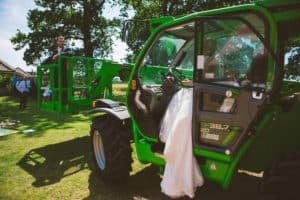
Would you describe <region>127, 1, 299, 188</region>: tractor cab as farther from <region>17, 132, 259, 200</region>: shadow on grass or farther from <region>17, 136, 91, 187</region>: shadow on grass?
<region>17, 136, 91, 187</region>: shadow on grass

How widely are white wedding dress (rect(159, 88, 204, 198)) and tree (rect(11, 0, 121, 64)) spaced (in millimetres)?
23967

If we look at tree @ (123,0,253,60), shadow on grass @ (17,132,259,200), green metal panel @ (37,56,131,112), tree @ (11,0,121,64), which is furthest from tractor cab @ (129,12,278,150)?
tree @ (11,0,121,64)

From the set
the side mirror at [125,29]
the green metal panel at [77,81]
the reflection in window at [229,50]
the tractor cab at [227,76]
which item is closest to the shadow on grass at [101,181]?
the tractor cab at [227,76]

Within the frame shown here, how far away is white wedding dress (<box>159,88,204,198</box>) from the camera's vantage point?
2945mm

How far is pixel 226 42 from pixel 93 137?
282 centimetres

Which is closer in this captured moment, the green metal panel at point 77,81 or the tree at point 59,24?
the green metal panel at point 77,81

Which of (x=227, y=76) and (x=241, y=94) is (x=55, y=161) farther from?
(x=241, y=94)

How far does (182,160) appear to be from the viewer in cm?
301

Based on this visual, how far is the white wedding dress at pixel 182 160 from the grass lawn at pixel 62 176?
1.05 m

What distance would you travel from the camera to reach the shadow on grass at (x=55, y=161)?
4.74m

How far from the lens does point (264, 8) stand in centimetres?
257

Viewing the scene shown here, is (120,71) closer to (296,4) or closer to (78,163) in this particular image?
(78,163)

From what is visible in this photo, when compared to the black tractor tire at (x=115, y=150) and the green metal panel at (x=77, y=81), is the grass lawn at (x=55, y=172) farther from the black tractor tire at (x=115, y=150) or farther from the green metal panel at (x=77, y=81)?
the green metal panel at (x=77, y=81)

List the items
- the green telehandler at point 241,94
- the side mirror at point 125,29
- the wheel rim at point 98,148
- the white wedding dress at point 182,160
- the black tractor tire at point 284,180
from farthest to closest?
the wheel rim at point 98,148
the side mirror at point 125,29
the white wedding dress at point 182,160
the green telehandler at point 241,94
the black tractor tire at point 284,180
